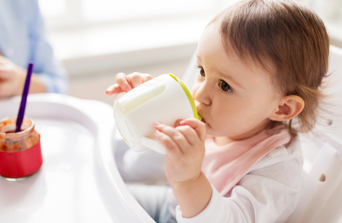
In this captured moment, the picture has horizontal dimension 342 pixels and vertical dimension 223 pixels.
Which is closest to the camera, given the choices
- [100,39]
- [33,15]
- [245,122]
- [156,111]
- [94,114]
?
[156,111]

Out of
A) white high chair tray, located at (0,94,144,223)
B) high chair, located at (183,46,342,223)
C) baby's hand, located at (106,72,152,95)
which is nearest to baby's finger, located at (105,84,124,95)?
baby's hand, located at (106,72,152,95)

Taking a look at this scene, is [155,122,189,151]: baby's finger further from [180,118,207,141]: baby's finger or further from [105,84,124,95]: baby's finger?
[105,84,124,95]: baby's finger

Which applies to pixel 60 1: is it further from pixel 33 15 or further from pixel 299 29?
pixel 299 29

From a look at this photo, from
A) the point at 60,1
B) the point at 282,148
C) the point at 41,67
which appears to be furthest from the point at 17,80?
the point at 60,1

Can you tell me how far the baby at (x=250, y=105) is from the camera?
495 mm

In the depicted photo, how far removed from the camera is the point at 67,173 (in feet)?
2.03

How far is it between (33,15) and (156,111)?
797 millimetres

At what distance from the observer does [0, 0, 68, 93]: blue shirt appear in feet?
3.23

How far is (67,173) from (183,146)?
0.29 m

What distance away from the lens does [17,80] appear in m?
0.76

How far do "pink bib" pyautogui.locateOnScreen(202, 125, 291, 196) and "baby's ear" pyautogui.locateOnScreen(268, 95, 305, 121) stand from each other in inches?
1.6

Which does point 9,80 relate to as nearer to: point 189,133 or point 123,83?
point 123,83

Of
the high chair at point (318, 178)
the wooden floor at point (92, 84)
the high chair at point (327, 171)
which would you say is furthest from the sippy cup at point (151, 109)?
the wooden floor at point (92, 84)

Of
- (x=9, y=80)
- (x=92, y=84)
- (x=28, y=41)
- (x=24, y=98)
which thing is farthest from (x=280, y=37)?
(x=92, y=84)
